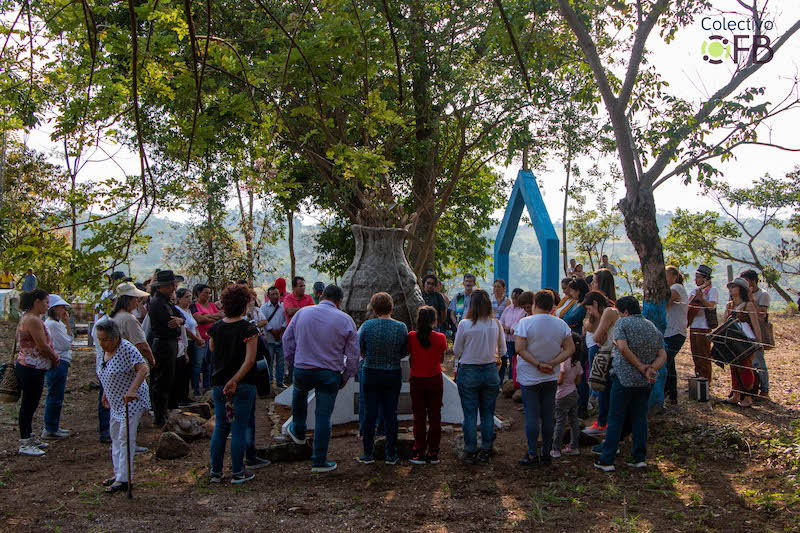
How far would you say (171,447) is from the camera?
6.39 meters

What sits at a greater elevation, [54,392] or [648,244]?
[648,244]

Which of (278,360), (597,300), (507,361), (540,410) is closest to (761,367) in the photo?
(597,300)

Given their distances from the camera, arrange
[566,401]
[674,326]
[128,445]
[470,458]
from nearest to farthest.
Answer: [128,445]
[470,458]
[566,401]
[674,326]

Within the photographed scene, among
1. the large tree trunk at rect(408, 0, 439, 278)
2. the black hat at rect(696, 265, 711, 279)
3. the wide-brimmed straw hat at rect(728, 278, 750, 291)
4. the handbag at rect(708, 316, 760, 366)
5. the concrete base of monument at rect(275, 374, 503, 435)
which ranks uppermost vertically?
the large tree trunk at rect(408, 0, 439, 278)

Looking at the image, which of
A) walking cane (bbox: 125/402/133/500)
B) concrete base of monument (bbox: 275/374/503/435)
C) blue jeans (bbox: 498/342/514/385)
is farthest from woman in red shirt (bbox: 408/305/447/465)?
blue jeans (bbox: 498/342/514/385)

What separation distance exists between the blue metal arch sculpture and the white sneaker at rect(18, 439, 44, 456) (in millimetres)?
7408

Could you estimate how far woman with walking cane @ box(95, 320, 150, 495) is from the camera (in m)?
5.14

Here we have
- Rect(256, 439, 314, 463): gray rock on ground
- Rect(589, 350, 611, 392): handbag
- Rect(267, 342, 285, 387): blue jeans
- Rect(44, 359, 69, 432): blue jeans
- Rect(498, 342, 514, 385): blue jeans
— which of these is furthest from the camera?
Rect(267, 342, 285, 387): blue jeans

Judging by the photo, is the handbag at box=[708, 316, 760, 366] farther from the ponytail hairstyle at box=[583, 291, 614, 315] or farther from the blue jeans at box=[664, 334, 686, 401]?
the ponytail hairstyle at box=[583, 291, 614, 315]

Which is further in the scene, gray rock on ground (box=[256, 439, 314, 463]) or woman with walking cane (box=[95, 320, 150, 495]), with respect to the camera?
gray rock on ground (box=[256, 439, 314, 463])

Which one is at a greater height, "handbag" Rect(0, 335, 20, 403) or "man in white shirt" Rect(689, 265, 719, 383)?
"man in white shirt" Rect(689, 265, 719, 383)

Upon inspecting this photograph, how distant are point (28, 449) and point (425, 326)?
4074 millimetres

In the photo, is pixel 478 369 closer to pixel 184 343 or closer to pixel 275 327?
pixel 184 343

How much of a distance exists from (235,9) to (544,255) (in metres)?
7.41
